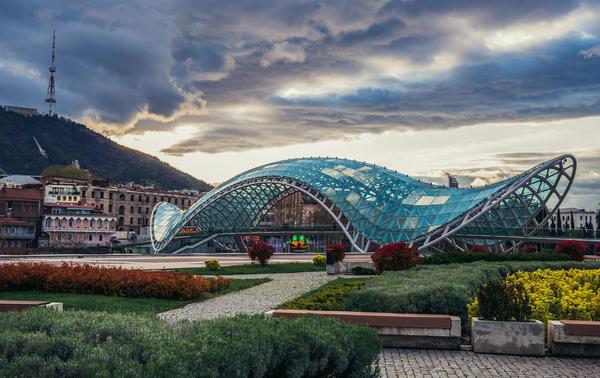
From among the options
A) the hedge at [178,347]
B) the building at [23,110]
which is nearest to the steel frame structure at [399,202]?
the hedge at [178,347]

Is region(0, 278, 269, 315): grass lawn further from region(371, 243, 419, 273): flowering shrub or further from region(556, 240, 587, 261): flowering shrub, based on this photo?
region(556, 240, 587, 261): flowering shrub

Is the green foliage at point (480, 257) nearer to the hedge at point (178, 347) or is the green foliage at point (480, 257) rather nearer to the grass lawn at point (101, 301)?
the grass lawn at point (101, 301)

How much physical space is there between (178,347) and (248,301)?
45.9 ft

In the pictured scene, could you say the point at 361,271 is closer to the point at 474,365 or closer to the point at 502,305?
the point at 502,305

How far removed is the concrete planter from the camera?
1218cm

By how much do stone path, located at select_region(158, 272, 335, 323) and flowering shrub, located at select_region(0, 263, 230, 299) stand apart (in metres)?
1.09

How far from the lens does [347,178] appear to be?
73438mm

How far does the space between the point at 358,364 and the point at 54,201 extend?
106975 mm

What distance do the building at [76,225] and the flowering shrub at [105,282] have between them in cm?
7827

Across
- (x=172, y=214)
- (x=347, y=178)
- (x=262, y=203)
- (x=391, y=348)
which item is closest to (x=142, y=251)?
(x=172, y=214)

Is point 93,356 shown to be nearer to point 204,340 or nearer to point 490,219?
point 204,340

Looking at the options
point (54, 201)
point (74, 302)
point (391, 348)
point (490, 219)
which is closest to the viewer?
point (391, 348)

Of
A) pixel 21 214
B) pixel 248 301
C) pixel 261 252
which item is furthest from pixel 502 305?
pixel 21 214

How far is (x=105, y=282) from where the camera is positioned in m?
22.0
